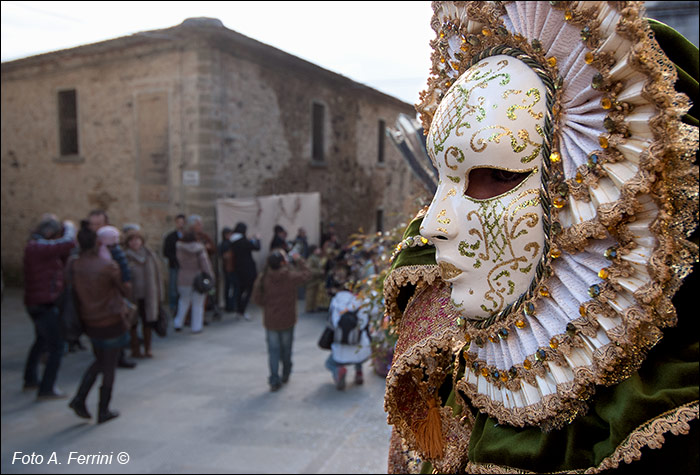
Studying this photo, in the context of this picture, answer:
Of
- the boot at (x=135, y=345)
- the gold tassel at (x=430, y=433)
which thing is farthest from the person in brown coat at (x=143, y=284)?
the gold tassel at (x=430, y=433)

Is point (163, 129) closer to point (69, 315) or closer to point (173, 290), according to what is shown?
point (173, 290)

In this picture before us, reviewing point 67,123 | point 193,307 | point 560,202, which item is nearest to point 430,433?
point 560,202

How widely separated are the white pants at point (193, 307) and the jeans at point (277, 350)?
2927mm

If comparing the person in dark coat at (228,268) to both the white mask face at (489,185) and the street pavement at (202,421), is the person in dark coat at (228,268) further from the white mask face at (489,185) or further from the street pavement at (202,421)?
the white mask face at (489,185)

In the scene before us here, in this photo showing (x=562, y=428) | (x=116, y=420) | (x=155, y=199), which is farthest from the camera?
(x=155, y=199)

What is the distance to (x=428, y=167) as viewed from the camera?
3.98m

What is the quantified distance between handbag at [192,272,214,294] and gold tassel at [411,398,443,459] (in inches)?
291

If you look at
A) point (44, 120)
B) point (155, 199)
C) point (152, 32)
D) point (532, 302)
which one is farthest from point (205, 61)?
point (532, 302)

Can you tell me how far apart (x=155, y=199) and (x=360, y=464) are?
894cm

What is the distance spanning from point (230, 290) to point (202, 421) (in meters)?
5.15

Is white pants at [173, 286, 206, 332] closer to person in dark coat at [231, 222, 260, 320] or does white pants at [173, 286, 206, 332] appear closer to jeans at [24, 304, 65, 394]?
person in dark coat at [231, 222, 260, 320]

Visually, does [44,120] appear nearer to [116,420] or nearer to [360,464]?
[116,420]

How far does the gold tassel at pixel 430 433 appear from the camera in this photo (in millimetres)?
1484

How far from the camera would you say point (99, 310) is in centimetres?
517
